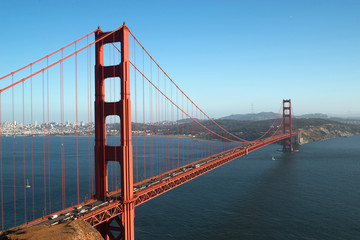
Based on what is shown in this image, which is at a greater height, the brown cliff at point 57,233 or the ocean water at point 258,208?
the brown cliff at point 57,233

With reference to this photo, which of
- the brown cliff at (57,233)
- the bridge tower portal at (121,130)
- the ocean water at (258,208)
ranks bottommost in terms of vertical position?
the ocean water at (258,208)

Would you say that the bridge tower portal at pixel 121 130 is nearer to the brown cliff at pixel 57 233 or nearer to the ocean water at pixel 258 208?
the brown cliff at pixel 57 233

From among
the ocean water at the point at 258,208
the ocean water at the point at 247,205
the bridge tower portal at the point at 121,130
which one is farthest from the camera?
the ocean water at the point at 247,205

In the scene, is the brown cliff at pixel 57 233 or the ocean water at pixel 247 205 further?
the ocean water at pixel 247 205

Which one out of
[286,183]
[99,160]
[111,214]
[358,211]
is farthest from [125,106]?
[286,183]

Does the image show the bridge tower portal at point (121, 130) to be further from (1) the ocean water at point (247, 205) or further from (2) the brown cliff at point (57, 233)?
(1) the ocean water at point (247, 205)

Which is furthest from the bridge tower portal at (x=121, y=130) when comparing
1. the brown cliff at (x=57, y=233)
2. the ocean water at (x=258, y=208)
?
the ocean water at (x=258, y=208)

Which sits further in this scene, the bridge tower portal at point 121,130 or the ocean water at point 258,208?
the ocean water at point 258,208

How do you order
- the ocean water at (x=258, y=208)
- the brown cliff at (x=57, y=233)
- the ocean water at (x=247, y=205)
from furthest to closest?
the ocean water at (x=247, y=205) → the ocean water at (x=258, y=208) → the brown cliff at (x=57, y=233)
